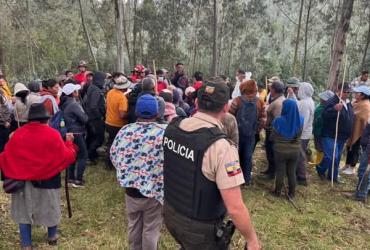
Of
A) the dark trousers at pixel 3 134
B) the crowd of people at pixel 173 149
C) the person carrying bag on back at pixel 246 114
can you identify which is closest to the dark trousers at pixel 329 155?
the crowd of people at pixel 173 149

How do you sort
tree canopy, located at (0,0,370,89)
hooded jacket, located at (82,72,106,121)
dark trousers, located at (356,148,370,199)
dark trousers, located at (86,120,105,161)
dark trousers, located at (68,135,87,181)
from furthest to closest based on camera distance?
1. tree canopy, located at (0,0,370,89)
2. dark trousers, located at (86,120,105,161)
3. hooded jacket, located at (82,72,106,121)
4. dark trousers, located at (356,148,370,199)
5. dark trousers, located at (68,135,87,181)

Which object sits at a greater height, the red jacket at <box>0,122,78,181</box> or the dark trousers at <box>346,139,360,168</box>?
the red jacket at <box>0,122,78,181</box>

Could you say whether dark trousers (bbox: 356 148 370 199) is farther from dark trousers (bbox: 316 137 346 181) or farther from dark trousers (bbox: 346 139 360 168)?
dark trousers (bbox: 346 139 360 168)

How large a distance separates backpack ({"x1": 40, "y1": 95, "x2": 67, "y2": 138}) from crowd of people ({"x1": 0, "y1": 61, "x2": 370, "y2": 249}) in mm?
19

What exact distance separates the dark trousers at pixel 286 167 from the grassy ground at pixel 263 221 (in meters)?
0.24

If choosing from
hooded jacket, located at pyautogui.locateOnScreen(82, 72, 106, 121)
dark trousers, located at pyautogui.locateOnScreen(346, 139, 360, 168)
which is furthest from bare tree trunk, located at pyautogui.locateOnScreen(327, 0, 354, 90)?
hooded jacket, located at pyautogui.locateOnScreen(82, 72, 106, 121)

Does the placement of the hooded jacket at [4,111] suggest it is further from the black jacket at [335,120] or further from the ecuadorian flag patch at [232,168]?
the black jacket at [335,120]

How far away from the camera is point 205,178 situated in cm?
232

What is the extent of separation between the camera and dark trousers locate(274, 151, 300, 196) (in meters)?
5.54

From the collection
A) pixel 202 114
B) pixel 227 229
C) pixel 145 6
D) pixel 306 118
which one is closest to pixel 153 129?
pixel 202 114

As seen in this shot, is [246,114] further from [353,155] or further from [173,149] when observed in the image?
[353,155]

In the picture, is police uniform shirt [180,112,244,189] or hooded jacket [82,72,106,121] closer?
police uniform shirt [180,112,244,189]

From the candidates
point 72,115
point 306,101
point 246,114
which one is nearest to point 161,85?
point 72,115

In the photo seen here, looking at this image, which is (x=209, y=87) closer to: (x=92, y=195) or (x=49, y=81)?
(x=92, y=195)
